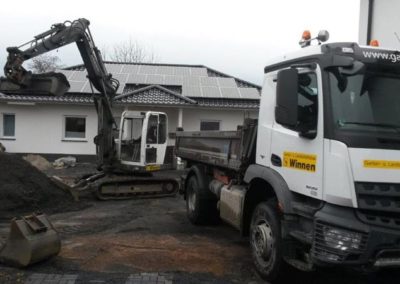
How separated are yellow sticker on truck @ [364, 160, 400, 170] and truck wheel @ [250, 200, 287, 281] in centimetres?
149

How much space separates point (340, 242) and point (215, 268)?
2.48m

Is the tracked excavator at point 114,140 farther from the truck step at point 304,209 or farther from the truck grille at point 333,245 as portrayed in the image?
the truck grille at point 333,245

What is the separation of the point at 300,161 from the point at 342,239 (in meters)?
1.05

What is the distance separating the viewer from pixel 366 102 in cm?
497

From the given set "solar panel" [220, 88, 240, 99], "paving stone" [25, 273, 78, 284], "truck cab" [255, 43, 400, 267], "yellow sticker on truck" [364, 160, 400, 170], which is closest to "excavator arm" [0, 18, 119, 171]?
"paving stone" [25, 273, 78, 284]

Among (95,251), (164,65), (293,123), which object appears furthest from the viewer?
(164,65)

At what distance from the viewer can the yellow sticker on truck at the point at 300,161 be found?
524cm

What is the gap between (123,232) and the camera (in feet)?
30.1

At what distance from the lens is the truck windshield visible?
4.91 meters

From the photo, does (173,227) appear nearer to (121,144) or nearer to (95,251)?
(95,251)

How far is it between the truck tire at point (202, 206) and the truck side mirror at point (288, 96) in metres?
4.60

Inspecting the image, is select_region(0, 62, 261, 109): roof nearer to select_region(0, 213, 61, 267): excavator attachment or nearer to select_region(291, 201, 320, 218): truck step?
select_region(0, 213, 61, 267): excavator attachment

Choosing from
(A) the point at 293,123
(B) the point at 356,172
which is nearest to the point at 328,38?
(A) the point at 293,123

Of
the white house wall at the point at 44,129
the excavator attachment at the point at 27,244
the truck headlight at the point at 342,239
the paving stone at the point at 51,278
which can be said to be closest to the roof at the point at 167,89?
the white house wall at the point at 44,129
